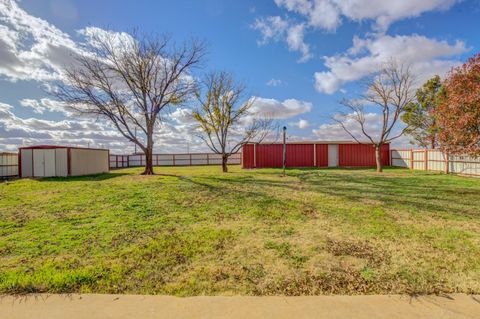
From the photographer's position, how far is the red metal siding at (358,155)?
2188cm

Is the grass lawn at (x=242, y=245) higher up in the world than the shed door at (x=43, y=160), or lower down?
lower down

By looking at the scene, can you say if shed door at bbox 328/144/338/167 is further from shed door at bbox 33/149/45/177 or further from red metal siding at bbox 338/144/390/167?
shed door at bbox 33/149/45/177

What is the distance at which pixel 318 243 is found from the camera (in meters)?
3.78

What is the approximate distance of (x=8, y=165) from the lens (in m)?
14.8

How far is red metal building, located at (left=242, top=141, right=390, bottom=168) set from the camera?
2095cm

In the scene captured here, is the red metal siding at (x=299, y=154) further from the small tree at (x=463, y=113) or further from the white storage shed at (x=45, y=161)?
the white storage shed at (x=45, y=161)

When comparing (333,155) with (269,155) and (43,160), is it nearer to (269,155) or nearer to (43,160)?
(269,155)

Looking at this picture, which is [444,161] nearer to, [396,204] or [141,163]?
[396,204]

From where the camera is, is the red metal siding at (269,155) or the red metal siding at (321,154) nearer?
the red metal siding at (269,155)

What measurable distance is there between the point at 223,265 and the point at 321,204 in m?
3.87

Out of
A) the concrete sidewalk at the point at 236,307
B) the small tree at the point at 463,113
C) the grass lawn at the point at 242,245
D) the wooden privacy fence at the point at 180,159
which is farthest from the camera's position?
the wooden privacy fence at the point at 180,159

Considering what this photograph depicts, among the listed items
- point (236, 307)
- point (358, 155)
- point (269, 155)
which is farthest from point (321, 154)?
point (236, 307)

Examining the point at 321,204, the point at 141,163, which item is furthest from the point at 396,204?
the point at 141,163

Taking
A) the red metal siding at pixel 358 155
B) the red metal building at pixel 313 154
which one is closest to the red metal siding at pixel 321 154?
the red metal building at pixel 313 154
